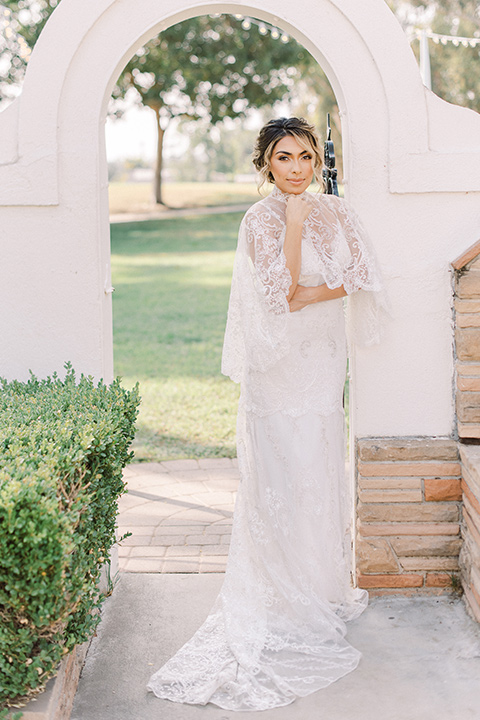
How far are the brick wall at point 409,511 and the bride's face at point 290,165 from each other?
1256 millimetres

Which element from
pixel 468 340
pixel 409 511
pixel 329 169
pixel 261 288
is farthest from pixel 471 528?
pixel 329 169

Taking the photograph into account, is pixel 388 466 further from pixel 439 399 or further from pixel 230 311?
pixel 230 311

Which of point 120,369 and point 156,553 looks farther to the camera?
point 120,369

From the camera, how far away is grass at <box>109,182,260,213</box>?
2912 centimetres

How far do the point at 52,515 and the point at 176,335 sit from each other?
949 cm

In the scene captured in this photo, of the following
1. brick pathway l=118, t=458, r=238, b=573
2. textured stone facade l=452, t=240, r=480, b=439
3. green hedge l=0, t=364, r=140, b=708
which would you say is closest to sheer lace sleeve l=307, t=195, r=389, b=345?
textured stone facade l=452, t=240, r=480, b=439

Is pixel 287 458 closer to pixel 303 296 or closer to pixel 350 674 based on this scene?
pixel 303 296

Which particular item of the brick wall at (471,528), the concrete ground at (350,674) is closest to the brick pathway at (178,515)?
the concrete ground at (350,674)

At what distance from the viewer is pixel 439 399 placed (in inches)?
154

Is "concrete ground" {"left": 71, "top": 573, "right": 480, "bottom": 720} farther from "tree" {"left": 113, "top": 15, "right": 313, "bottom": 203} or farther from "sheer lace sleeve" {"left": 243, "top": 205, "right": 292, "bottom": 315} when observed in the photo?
"tree" {"left": 113, "top": 15, "right": 313, "bottom": 203}

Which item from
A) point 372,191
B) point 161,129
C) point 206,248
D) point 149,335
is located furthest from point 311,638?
point 161,129

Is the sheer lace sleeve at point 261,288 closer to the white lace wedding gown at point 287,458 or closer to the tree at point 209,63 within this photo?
the white lace wedding gown at point 287,458

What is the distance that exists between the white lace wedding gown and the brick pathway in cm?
86

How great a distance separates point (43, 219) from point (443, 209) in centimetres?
184
